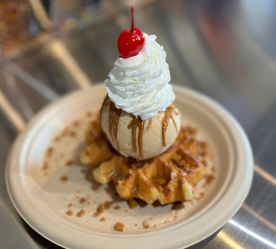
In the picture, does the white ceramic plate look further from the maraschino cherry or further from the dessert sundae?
the maraschino cherry

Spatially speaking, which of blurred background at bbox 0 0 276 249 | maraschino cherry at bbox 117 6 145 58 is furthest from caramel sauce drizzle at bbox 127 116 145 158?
blurred background at bbox 0 0 276 249

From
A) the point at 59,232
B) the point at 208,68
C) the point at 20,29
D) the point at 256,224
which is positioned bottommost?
the point at 256,224

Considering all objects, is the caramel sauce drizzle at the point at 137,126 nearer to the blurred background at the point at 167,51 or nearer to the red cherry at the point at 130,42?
the red cherry at the point at 130,42

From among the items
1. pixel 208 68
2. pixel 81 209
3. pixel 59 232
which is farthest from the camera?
pixel 208 68

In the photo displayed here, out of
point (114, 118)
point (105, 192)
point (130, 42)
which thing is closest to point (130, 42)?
point (130, 42)

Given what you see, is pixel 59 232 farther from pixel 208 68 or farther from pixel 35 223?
pixel 208 68

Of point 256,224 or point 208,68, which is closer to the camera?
point 256,224

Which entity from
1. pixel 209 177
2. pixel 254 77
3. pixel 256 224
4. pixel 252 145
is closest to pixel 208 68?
pixel 254 77

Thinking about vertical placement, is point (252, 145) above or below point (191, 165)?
below

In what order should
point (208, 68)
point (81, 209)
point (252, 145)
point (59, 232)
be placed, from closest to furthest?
point (59, 232), point (81, 209), point (252, 145), point (208, 68)
